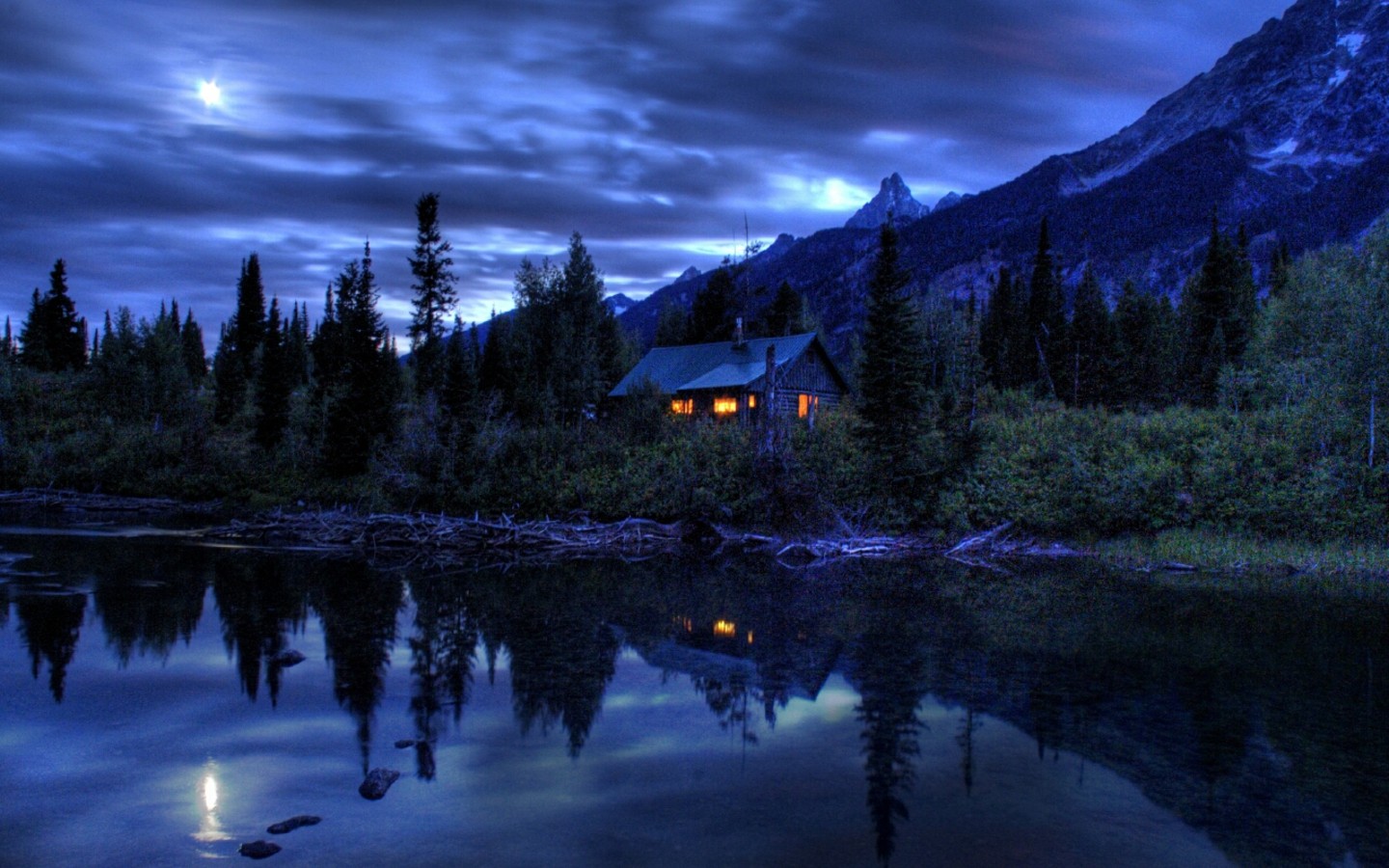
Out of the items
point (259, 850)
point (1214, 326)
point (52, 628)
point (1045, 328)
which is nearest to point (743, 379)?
point (1045, 328)

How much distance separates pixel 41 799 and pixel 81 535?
3083 centimetres

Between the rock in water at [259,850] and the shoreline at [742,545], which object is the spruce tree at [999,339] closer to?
the shoreline at [742,545]

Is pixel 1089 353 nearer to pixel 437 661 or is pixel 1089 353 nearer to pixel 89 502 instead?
pixel 437 661

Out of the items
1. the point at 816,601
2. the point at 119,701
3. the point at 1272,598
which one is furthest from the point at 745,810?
the point at 1272,598

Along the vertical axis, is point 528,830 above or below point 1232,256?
below

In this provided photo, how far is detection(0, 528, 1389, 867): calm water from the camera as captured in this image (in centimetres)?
782

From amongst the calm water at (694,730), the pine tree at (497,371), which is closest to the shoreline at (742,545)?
the calm water at (694,730)

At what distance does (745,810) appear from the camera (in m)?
8.53

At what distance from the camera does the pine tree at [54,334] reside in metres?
95.6

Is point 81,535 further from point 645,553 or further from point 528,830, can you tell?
point 528,830

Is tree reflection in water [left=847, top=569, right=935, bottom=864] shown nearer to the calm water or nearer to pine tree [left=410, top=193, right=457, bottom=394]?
the calm water

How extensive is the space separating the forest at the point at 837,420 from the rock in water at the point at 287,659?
21208 millimetres

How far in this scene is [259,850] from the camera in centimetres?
732

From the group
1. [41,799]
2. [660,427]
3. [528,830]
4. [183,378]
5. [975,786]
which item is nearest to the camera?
[528,830]
